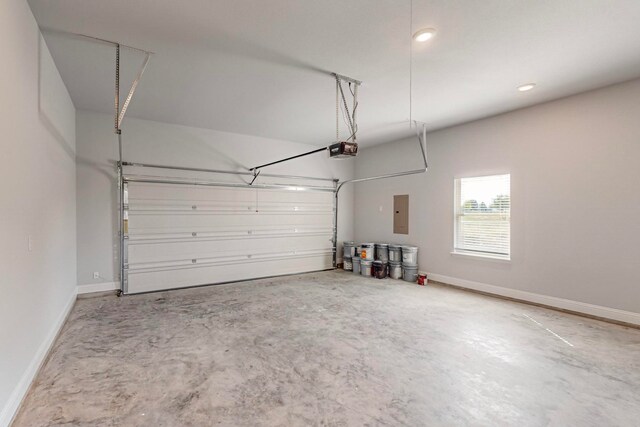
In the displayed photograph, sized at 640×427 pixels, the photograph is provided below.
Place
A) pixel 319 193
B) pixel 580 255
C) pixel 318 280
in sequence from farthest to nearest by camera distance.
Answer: pixel 319 193
pixel 318 280
pixel 580 255

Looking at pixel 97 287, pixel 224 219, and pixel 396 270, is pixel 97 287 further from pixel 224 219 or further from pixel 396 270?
pixel 396 270

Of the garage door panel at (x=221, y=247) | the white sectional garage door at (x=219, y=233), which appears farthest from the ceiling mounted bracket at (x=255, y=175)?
the garage door panel at (x=221, y=247)

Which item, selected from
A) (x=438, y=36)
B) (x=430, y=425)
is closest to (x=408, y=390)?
(x=430, y=425)

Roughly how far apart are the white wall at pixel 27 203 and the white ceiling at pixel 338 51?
1.29 feet

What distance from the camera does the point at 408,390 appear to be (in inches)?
90.0

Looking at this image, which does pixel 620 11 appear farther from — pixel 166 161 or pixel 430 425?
pixel 166 161

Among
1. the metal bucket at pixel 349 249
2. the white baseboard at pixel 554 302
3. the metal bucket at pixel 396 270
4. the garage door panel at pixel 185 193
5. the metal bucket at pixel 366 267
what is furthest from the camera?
the metal bucket at pixel 349 249

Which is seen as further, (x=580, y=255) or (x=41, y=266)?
(x=580, y=255)

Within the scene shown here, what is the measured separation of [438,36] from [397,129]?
10.1 feet

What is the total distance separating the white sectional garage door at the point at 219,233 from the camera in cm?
505

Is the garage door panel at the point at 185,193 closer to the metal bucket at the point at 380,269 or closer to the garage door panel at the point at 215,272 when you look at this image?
the garage door panel at the point at 215,272

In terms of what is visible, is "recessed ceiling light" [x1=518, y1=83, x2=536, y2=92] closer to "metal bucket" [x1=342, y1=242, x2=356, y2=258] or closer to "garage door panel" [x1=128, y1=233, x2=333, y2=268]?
"metal bucket" [x1=342, y1=242, x2=356, y2=258]

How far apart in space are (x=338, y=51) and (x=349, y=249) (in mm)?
4799

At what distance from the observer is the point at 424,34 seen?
265cm
